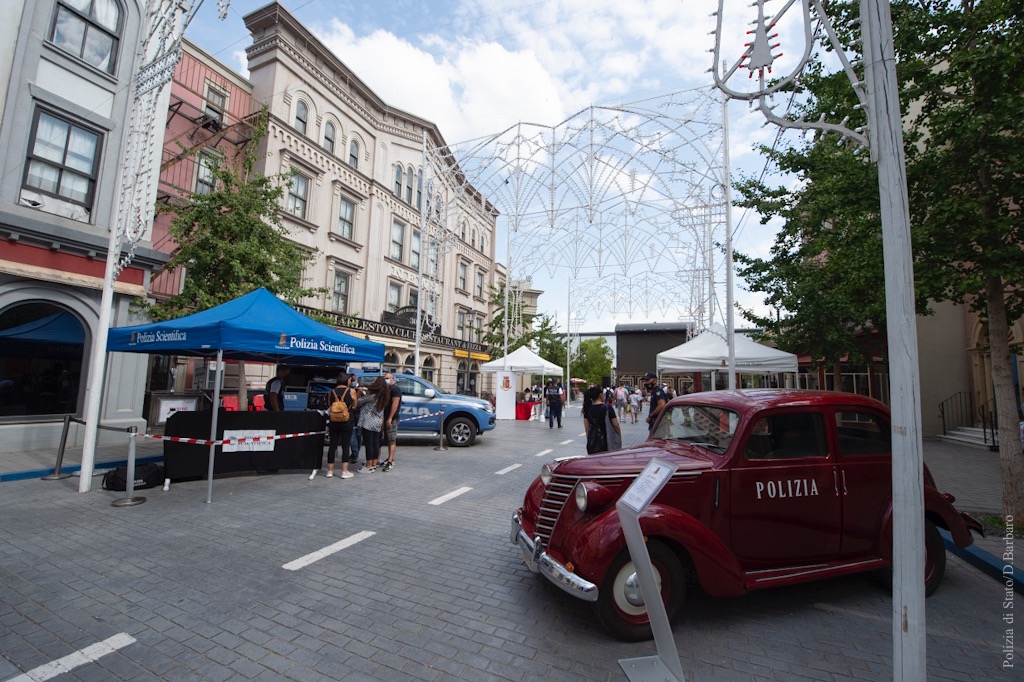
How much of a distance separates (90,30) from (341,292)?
36.0 feet

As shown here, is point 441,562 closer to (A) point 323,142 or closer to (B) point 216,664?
(B) point 216,664

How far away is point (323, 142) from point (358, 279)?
576 cm

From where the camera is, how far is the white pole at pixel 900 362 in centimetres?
233

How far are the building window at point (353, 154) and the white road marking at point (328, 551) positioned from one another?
1897 cm

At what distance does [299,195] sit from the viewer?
1781 cm

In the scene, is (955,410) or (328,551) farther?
(955,410)

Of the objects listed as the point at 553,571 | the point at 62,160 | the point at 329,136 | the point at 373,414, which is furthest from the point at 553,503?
the point at 329,136

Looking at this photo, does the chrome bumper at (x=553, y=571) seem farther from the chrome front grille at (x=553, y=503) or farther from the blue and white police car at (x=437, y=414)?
the blue and white police car at (x=437, y=414)

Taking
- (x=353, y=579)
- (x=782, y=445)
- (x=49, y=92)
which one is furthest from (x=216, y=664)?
(x=49, y=92)

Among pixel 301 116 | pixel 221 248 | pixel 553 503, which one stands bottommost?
pixel 553 503

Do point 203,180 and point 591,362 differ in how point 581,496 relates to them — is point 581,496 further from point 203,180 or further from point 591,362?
point 591,362

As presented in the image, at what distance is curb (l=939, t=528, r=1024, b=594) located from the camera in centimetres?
408

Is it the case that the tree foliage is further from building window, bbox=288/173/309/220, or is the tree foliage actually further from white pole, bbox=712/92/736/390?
white pole, bbox=712/92/736/390

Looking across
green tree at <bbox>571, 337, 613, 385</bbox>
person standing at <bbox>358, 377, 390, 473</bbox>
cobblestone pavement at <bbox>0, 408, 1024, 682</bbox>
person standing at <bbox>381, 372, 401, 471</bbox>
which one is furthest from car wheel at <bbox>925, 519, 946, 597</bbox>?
green tree at <bbox>571, 337, 613, 385</bbox>
